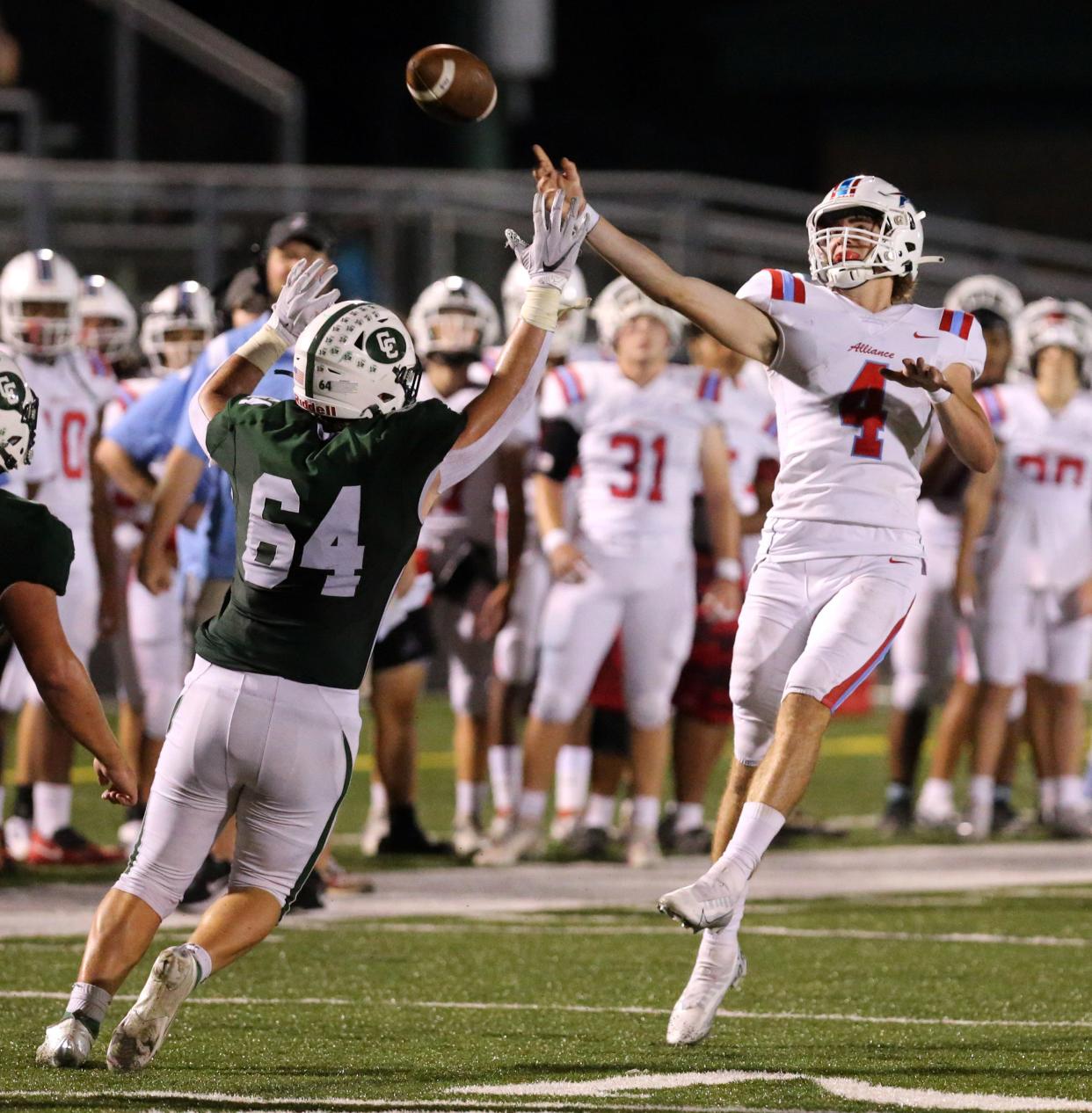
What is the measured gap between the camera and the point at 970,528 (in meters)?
8.97

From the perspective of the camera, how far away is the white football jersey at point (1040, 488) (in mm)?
9367

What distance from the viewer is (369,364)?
4629 mm

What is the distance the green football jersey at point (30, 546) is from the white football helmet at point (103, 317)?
16.4 ft

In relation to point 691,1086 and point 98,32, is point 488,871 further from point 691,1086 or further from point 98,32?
point 98,32

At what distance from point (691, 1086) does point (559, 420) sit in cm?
427

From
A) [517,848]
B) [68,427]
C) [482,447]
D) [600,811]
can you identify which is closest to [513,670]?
[600,811]

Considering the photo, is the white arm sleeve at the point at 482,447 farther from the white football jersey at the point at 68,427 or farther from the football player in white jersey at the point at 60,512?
the white football jersey at the point at 68,427

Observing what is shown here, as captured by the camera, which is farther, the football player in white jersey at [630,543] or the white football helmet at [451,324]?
the white football helmet at [451,324]

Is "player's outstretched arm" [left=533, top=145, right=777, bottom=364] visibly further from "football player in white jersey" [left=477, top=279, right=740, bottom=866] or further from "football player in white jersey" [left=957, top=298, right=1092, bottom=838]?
"football player in white jersey" [left=957, top=298, right=1092, bottom=838]

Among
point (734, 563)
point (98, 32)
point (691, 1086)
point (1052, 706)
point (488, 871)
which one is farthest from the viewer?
point (98, 32)

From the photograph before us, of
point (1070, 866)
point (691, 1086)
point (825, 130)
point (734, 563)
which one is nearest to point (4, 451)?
point (691, 1086)

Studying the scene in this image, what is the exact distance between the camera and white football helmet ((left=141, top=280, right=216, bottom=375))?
28.4ft

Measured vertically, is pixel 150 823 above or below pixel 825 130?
below

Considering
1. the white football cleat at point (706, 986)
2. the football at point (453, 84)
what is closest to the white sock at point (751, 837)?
the white football cleat at point (706, 986)
